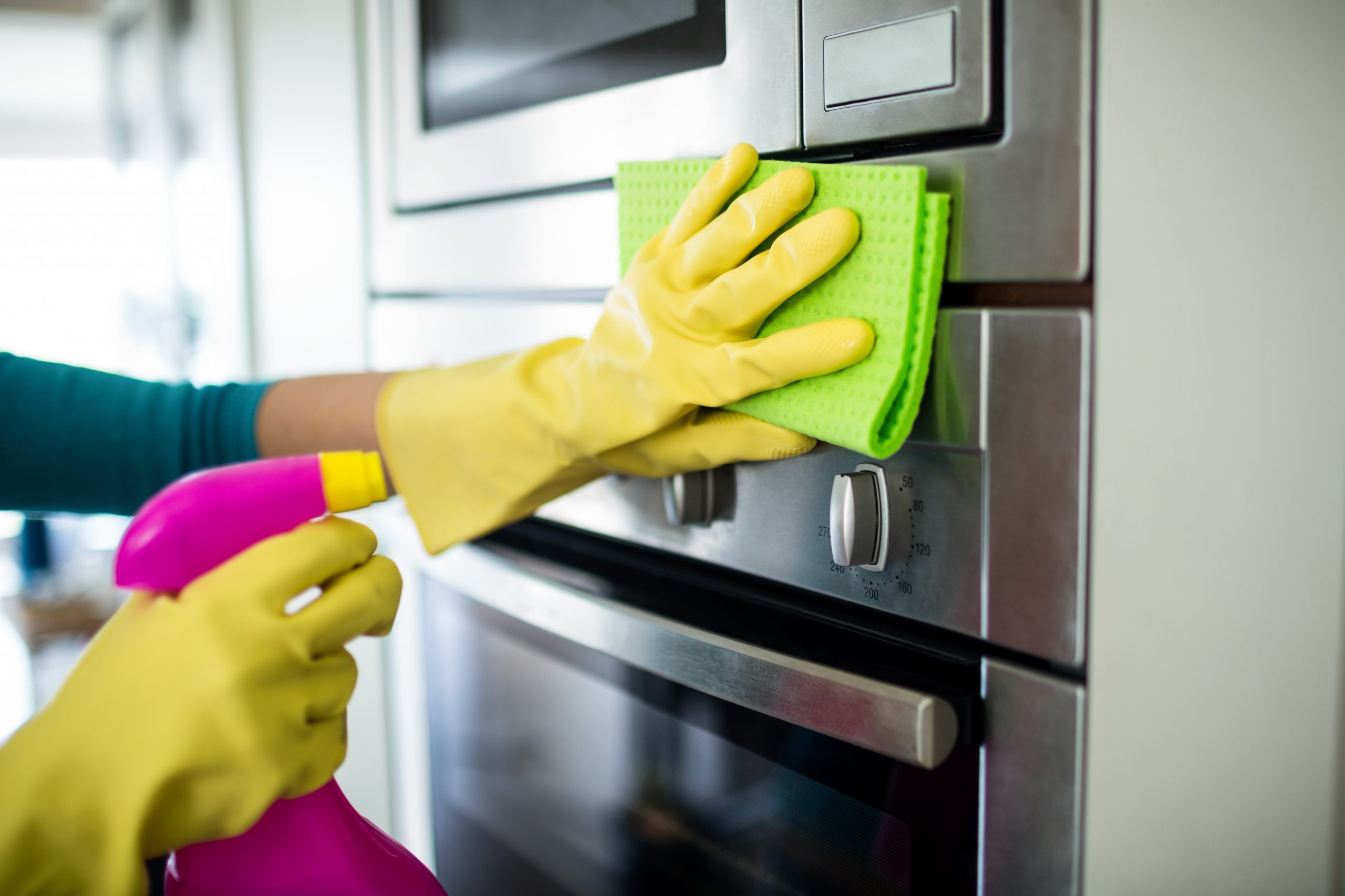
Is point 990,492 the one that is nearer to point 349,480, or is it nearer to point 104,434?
point 349,480

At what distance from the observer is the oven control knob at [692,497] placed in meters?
0.64

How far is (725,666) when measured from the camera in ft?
1.96

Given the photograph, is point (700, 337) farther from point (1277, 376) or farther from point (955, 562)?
point (1277, 376)

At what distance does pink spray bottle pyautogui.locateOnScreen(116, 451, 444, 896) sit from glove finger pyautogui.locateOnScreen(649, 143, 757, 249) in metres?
0.23

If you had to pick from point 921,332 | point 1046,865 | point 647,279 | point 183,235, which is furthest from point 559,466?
point 183,235

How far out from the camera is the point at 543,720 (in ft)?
2.75

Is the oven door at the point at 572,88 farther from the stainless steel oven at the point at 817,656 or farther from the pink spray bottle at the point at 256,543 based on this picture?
the pink spray bottle at the point at 256,543

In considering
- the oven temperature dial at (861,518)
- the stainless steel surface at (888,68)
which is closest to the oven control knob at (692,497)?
the oven temperature dial at (861,518)

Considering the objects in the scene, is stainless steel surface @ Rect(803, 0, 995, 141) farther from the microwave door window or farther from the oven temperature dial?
the oven temperature dial

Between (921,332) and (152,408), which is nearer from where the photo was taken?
(921,332)

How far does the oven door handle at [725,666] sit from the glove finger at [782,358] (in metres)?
0.17

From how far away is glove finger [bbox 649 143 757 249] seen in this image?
54 cm

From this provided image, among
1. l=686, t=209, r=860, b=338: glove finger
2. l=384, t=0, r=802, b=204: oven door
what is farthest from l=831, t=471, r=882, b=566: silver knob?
l=384, t=0, r=802, b=204: oven door

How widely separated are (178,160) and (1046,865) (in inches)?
75.8
